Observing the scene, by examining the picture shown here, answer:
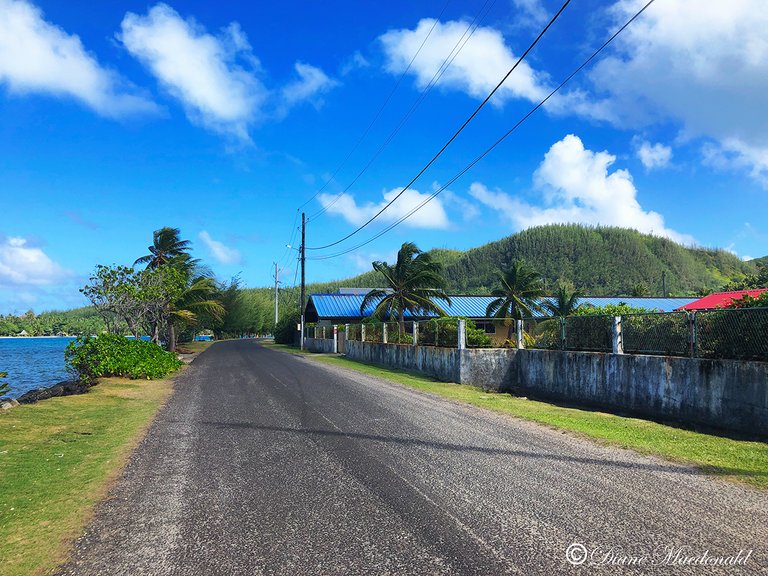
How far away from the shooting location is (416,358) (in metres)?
22.3

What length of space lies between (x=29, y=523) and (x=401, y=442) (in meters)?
4.60

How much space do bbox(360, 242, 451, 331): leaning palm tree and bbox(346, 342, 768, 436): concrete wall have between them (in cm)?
1587

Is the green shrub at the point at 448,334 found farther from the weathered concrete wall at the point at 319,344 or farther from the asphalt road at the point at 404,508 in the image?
the weathered concrete wall at the point at 319,344

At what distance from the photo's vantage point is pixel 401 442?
764cm

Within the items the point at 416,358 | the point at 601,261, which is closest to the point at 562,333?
the point at 416,358

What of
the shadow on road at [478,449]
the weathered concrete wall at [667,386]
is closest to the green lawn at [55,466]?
the shadow on road at [478,449]

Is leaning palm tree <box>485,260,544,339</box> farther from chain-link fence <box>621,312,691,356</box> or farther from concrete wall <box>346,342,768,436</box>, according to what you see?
chain-link fence <box>621,312,691,356</box>

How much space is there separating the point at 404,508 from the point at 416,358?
57.7 feet

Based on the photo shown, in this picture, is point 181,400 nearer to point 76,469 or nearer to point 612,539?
point 76,469

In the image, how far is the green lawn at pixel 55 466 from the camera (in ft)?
13.6

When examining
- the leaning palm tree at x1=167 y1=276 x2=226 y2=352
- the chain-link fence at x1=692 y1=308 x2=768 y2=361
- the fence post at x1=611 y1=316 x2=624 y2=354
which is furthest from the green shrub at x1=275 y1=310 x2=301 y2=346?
the chain-link fence at x1=692 y1=308 x2=768 y2=361

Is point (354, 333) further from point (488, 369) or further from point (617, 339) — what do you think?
point (617, 339)

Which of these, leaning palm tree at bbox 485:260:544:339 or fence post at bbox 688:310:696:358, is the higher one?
leaning palm tree at bbox 485:260:544:339

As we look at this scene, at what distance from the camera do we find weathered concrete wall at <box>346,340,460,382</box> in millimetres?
19062
